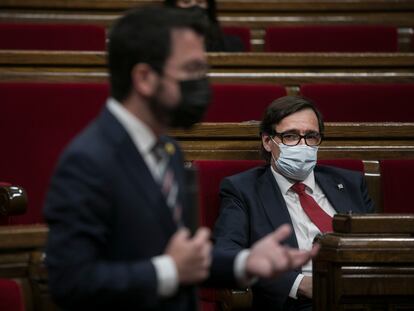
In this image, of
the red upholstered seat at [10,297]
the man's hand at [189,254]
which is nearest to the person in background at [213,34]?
the red upholstered seat at [10,297]

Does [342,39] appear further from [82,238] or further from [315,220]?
[82,238]

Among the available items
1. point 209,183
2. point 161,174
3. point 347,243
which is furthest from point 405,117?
point 161,174

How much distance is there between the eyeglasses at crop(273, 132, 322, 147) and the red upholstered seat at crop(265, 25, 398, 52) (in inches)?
18.6

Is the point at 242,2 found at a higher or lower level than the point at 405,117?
higher

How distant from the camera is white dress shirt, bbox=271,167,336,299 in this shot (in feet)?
2.75

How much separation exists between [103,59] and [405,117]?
0.36m

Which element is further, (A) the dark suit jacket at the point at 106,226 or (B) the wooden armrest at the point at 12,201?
(B) the wooden armrest at the point at 12,201

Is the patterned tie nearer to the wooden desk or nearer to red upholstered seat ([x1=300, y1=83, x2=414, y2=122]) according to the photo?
the wooden desk

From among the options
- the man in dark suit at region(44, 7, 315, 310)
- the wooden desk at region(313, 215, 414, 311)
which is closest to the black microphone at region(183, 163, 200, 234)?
the man in dark suit at region(44, 7, 315, 310)

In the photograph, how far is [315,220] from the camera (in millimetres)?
850

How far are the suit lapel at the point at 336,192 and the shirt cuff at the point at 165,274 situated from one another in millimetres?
495

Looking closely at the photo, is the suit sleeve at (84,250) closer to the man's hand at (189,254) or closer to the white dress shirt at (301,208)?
the man's hand at (189,254)

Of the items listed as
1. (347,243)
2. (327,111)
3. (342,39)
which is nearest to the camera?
(347,243)

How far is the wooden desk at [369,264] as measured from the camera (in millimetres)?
662
